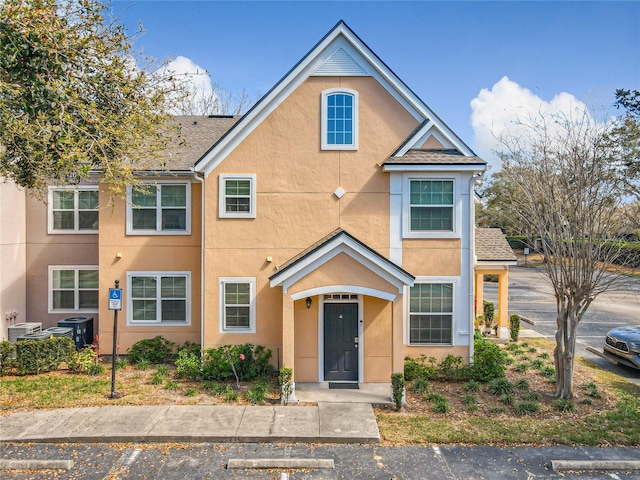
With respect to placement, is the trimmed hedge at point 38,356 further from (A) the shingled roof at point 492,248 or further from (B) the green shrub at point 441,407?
(A) the shingled roof at point 492,248

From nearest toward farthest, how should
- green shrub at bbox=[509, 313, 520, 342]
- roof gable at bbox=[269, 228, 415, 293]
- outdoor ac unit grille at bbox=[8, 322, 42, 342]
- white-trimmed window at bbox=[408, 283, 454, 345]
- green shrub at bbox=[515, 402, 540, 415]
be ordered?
green shrub at bbox=[515, 402, 540, 415] < roof gable at bbox=[269, 228, 415, 293] < white-trimmed window at bbox=[408, 283, 454, 345] < outdoor ac unit grille at bbox=[8, 322, 42, 342] < green shrub at bbox=[509, 313, 520, 342]

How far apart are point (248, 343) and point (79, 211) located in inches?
307

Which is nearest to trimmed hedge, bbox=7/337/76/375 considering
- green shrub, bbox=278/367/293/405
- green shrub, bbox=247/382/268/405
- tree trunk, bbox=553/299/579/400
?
green shrub, bbox=247/382/268/405

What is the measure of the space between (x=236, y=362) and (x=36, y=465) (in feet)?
17.0

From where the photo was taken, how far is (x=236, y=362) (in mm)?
11906

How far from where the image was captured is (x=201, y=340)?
42.6 feet

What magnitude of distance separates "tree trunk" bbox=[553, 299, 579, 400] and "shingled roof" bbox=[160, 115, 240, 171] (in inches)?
422

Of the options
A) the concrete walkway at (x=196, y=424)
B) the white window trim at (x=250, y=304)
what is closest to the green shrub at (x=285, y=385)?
the concrete walkway at (x=196, y=424)

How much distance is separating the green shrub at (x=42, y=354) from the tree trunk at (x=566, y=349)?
13.4 metres

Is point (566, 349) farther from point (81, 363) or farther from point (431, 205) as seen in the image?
point (81, 363)

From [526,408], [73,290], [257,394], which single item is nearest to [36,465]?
[257,394]

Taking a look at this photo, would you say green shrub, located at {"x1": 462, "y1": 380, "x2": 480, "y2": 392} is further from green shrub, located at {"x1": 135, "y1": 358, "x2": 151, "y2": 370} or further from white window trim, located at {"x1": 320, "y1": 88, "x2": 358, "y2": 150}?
green shrub, located at {"x1": 135, "y1": 358, "x2": 151, "y2": 370}

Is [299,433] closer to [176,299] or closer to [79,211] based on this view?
[176,299]

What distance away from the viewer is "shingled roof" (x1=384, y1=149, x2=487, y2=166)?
473 inches
